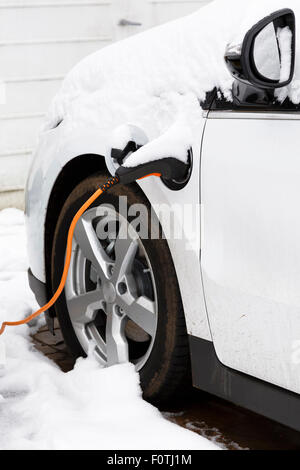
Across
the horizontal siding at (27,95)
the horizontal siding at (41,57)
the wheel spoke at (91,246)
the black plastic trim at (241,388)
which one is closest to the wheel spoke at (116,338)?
the wheel spoke at (91,246)

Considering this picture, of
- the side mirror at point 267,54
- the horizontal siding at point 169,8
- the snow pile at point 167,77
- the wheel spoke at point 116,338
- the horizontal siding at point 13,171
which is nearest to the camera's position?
the side mirror at point 267,54

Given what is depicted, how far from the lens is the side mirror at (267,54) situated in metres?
1.75

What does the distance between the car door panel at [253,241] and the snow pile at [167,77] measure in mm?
112

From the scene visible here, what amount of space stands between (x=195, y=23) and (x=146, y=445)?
132 centimetres

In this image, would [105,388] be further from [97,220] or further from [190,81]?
[190,81]

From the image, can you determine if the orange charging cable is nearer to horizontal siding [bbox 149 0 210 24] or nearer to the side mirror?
the side mirror

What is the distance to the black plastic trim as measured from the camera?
190 centimetres


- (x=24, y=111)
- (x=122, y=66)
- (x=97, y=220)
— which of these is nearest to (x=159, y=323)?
(x=97, y=220)

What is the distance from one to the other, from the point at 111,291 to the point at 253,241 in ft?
2.63

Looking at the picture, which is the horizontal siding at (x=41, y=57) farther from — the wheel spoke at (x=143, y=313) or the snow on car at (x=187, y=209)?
the wheel spoke at (x=143, y=313)

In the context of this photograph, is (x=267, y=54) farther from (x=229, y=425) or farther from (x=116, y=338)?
(x=229, y=425)

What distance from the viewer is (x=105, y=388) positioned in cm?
257

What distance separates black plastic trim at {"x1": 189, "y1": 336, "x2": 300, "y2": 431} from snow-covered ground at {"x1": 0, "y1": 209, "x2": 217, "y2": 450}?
23 cm

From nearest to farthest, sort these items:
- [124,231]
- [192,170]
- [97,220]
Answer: [192,170] < [124,231] < [97,220]
